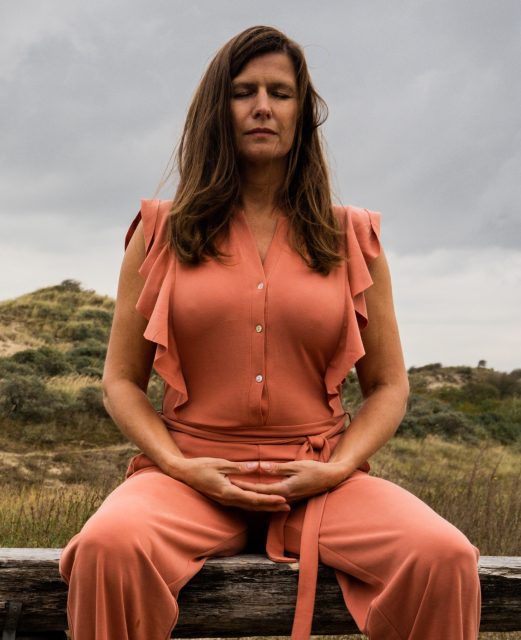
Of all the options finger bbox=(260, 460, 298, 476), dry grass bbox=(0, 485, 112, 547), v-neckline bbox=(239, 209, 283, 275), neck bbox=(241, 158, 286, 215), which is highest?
neck bbox=(241, 158, 286, 215)

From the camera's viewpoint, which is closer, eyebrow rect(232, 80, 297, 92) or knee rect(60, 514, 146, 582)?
knee rect(60, 514, 146, 582)

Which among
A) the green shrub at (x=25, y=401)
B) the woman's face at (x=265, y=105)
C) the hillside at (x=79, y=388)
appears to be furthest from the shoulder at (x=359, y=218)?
the green shrub at (x=25, y=401)

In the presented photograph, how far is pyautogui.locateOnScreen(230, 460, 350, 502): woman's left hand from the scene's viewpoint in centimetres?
243

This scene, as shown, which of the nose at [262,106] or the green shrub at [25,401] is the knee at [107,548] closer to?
the nose at [262,106]

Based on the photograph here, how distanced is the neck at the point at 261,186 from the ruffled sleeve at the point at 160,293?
0.28 metres

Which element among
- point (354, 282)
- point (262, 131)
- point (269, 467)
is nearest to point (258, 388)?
point (269, 467)

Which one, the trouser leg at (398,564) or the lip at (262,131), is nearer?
the trouser leg at (398,564)

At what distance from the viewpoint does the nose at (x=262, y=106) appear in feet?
8.90

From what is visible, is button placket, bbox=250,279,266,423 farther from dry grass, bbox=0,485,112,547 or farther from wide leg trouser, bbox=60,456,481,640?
dry grass, bbox=0,485,112,547

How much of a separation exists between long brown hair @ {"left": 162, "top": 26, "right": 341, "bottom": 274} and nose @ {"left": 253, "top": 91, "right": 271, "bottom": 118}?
106 mm

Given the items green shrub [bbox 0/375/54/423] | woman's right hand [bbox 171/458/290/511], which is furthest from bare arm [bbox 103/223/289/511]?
green shrub [bbox 0/375/54/423]

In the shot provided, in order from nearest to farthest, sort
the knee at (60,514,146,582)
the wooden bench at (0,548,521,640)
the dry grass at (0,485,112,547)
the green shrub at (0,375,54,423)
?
the knee at (60,514,146,582)
the wooden bench at (0,548,521,640)
the dry grass at (0,485,112,547)
the green shrub at (0,375,54,423)

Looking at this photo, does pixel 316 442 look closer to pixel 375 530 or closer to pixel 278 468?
pixel 278 468

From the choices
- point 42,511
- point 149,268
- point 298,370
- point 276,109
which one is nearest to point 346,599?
point 298,370
